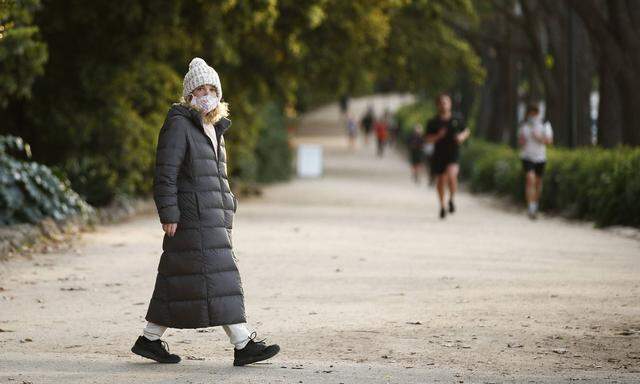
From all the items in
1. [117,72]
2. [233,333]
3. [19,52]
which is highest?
[117,72]

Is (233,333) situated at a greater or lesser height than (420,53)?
lesser

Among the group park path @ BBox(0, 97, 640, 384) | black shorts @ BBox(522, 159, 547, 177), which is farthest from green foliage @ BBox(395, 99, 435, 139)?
park path @ BBox(0, 97, 640, 384)

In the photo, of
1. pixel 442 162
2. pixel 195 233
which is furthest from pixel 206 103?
pixel 442 162

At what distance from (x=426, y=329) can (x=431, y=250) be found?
5.66 metres

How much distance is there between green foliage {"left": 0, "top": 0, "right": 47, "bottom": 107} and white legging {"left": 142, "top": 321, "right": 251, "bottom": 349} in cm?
706

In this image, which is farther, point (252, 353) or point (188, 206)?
point (252, 353)

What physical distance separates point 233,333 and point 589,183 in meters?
13.1

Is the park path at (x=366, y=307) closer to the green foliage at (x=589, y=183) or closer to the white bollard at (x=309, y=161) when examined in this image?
the green foliage at (x=589, y=183)

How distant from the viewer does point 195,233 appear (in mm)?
7535

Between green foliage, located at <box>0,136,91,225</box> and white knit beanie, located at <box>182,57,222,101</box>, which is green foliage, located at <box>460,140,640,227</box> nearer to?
green foliage, located at <box>0,136,91,225</box>

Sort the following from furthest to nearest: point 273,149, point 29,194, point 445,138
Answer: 1. point 273,149
2. point 445,138
3. point 29,194

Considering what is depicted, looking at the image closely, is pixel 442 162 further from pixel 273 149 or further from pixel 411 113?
pixel 411 113

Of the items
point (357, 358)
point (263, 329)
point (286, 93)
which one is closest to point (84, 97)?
point (286, 93)

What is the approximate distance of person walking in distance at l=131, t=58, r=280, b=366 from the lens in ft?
24.6
